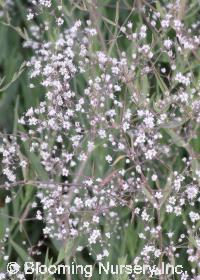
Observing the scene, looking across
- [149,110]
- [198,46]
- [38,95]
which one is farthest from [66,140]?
[198,46]

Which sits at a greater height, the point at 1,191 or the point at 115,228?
the point at 1,191

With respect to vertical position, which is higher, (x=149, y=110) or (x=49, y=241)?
(x=149, y=110)

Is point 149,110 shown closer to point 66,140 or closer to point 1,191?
point 66,140

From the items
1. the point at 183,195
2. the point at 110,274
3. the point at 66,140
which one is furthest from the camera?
the point at 66,140

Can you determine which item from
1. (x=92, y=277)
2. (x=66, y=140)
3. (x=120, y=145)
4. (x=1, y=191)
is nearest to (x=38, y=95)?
(x=66, y=140)

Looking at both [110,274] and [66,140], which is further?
[66,140]

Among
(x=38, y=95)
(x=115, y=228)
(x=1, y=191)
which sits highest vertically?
(x=38, y=95)

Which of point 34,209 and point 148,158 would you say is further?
point 34,209

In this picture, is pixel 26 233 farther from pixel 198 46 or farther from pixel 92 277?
pixel 198 46

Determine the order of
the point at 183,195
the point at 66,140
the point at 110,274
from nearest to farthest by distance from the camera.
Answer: the point at 183,195 < the point at 110,274 < the point at 66,140
